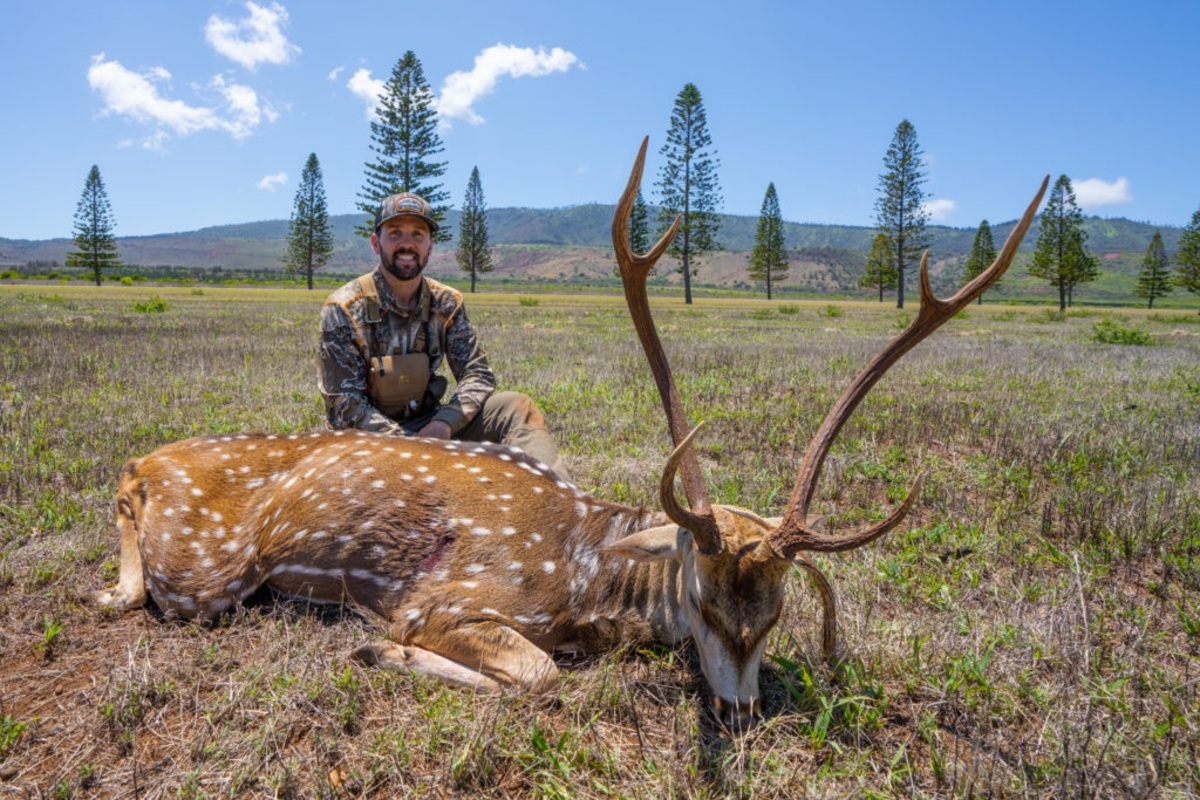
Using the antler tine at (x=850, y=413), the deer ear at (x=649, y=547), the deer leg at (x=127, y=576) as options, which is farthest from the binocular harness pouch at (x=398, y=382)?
the antler tine at (x=850, y=413)

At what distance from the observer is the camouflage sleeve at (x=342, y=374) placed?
18.4 feet

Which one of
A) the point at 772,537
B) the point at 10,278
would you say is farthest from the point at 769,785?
the point at 10,278

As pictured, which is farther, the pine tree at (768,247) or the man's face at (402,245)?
the pine tree at (768,247)

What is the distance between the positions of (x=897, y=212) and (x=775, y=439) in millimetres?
69811

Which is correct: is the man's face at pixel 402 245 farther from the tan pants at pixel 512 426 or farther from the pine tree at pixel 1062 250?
the pine tree at pixel 1062 250

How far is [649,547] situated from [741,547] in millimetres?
524

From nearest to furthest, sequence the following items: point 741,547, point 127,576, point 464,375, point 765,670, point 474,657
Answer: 1. point 741,547
2. point 474,657
3. point 765,670
4. point 127,576
5. point 464,375

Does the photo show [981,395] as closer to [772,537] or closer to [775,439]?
[775,439]

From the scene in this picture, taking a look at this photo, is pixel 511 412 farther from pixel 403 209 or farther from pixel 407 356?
pixel 403 209

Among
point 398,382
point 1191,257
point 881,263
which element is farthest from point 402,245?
point 1191,257

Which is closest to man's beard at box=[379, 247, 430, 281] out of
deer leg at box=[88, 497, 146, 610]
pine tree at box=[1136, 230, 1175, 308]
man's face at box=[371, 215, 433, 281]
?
man's face at box=[371, 215, 433, 281]

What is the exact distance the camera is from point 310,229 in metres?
80.7

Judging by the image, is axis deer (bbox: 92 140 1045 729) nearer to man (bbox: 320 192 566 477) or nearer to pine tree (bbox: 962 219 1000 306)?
man (bbox: 320 192 566 477)

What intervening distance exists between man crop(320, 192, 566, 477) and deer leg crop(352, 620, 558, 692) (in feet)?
7.49
